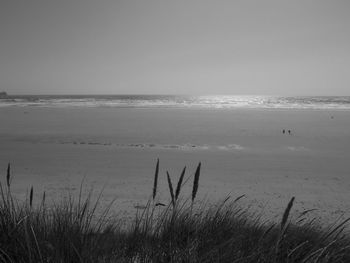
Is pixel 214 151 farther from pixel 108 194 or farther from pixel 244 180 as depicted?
pixel 108 194

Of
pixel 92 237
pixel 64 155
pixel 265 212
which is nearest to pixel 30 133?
pixel 64 155

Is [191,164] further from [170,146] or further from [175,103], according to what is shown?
[175,103]

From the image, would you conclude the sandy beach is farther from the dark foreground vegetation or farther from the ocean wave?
the dark foreground vegetation

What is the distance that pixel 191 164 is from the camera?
29.0 feet

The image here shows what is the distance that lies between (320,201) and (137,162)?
5131 millimetres

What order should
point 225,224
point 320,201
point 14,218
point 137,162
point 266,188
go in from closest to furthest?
point 14,218
point 225,224
point 320,201
point 266,188
point 137,162

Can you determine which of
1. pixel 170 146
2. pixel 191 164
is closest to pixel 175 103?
pixel 170 146

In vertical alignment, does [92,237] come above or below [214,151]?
above

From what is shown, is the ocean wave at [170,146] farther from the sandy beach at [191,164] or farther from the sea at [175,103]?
the sea at [175,103]

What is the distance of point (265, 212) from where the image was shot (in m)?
5.25

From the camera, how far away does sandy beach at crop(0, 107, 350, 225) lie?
19.8 feet

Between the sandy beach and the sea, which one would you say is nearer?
the sandy beach

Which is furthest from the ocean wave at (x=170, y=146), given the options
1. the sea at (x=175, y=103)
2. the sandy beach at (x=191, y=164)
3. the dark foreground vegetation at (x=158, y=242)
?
the sea at (x=175, y=103)

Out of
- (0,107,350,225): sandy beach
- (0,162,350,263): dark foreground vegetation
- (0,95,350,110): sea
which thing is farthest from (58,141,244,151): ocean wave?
(0,95,350,110): sea
